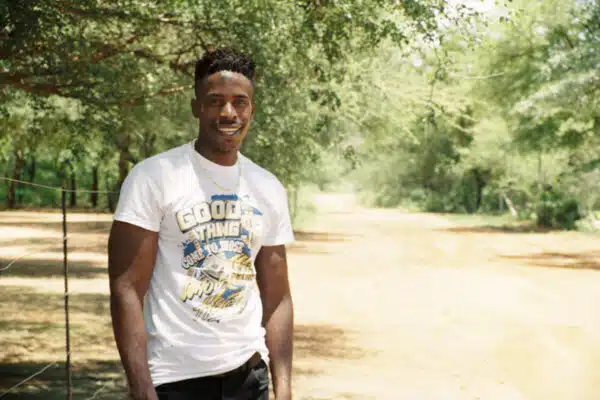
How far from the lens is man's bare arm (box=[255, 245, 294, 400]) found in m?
3.54

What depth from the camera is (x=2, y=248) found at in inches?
1048

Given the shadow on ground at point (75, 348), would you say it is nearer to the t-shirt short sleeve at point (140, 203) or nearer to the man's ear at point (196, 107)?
the man's ear at point (196, 107)


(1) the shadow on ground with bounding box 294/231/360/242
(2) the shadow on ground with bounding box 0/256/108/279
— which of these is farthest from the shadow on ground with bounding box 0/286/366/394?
(1) the shadow on ground with bounding box 294/231/360/242

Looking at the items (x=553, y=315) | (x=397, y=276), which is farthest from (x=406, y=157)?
(x=553, y=315)

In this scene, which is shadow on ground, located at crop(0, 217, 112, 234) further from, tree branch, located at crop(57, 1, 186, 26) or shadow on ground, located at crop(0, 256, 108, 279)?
tree branch, located at crop(57, 1, 186, 26)

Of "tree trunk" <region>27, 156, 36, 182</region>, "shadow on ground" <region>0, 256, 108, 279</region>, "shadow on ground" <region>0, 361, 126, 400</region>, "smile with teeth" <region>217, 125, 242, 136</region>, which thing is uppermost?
"smile with teeth" <region>217, 125, 242, 136</region>

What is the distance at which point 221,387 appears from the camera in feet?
10.9

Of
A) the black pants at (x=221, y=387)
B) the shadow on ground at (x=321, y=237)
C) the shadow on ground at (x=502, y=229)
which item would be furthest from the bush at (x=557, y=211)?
the black pants at (x=221, y=387)

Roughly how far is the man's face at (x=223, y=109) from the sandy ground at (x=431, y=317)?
473cm

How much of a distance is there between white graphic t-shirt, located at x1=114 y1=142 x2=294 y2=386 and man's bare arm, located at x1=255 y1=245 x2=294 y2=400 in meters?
0.21

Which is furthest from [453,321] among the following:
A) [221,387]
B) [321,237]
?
[321,237]

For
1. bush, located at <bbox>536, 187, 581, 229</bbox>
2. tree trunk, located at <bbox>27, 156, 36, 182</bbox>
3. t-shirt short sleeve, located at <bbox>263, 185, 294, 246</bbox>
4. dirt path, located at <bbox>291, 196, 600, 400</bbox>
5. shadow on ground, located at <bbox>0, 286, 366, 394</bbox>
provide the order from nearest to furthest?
1. t-shirt short sleeve, located at <bbox>263, 185, 294, 246</bbox>
2. shadow on ground, located at <bbox>0, 286, 366, 394</bbox>
3. dirt path, located at <bbox>291, 196, 600, 400</bbox>
4. bush, located at <bbox>536, 187, 581, 229</bbox>
5. tree trunk, located at <bbox>27, 156, 36, 182</bbox>

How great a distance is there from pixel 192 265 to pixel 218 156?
399 mm

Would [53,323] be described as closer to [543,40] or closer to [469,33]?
[469,33]
